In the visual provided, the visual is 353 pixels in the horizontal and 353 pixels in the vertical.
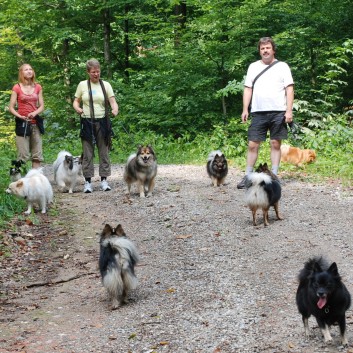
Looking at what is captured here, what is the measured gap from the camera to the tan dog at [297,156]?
10.7 m

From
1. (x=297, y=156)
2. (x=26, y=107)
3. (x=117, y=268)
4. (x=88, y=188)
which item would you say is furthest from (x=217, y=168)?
(x=117, y=268)

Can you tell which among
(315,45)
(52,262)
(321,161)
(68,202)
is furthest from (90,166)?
(315,45)

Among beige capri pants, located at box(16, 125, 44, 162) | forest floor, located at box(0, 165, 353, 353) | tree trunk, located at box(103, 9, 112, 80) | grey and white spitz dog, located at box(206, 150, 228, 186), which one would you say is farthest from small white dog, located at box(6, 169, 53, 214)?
tree trunk, located at box(103, 9, 112, 80)

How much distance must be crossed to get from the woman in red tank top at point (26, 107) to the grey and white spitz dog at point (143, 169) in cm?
170

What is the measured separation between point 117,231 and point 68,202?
14.4ft

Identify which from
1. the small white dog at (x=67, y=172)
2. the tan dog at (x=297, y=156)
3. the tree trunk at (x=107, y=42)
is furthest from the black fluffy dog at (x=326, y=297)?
the tree trunk at (x=107, y=42)

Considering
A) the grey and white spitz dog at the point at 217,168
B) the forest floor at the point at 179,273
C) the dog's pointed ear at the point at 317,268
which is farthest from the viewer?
the grey and white spitz dog at the point at 217,168

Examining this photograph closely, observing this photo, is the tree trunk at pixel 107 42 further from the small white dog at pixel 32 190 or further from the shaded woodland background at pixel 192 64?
the small white dog at pixel 32 190

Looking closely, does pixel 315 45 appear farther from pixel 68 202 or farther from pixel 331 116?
pixel 68 202

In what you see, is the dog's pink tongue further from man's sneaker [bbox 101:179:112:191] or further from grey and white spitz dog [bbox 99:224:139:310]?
man's sneaker [bbox 101:179:112:191]

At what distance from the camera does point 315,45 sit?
1450cm

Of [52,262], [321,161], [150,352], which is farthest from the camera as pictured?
[321,161]

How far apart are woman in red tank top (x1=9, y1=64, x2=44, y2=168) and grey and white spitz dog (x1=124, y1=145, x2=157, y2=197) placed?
170cm

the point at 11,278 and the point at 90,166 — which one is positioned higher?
the point at 90,166
